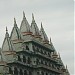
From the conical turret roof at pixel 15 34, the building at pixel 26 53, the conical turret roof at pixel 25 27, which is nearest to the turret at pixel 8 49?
the building at pixel 26 53

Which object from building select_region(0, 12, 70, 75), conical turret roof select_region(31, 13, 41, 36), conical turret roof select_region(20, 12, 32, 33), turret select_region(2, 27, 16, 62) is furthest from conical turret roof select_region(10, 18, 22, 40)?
conical turret roof select_region(31, 13, 41, 36)

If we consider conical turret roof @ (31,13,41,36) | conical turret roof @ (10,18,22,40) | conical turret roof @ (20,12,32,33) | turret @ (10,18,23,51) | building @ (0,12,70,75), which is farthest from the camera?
conical turret roof @ (31,13,41,36)

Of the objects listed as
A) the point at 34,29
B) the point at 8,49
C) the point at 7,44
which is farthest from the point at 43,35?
the point at 8,49

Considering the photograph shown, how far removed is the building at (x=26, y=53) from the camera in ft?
262

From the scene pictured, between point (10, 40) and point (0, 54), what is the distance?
6461mm

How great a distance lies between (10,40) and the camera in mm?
83750

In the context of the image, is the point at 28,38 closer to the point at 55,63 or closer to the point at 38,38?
the point at 38,38

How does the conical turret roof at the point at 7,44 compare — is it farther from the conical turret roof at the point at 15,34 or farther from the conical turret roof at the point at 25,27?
the conical turret roof at the point at 25,27

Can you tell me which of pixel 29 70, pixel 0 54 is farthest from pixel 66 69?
pixel 0 54

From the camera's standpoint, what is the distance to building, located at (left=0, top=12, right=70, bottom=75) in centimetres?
7994

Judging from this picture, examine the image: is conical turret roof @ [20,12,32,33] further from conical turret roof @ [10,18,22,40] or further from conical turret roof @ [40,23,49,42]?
conical turret roof @ [40,23,49,42]

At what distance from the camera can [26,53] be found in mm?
86375

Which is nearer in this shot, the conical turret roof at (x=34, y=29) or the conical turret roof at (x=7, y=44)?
the conical turret roof at (x=7, y=44)

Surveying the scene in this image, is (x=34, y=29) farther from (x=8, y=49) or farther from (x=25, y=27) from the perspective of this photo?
(x=8, y=49)
